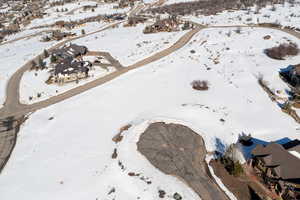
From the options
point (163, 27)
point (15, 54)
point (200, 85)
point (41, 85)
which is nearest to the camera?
point (200, 85)

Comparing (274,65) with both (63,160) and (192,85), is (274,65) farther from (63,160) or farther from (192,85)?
(63,160)

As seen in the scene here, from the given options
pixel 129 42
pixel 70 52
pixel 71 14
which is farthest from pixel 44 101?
pixel 71 14

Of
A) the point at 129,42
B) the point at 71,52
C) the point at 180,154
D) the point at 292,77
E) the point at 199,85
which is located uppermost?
the point at 71,52

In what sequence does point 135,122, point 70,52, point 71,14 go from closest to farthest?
point 135,122
point 70,52
point 71,14

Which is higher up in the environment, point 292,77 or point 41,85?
point 292,77

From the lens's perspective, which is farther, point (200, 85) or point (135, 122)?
point (200, 85)

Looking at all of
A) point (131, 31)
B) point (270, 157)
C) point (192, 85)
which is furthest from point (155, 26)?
point (270, 157)

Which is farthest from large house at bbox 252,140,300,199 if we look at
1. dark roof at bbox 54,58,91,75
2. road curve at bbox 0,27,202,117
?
dark roof at bbox 54,58,91,75

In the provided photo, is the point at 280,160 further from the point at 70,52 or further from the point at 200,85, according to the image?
the point at 70,52
